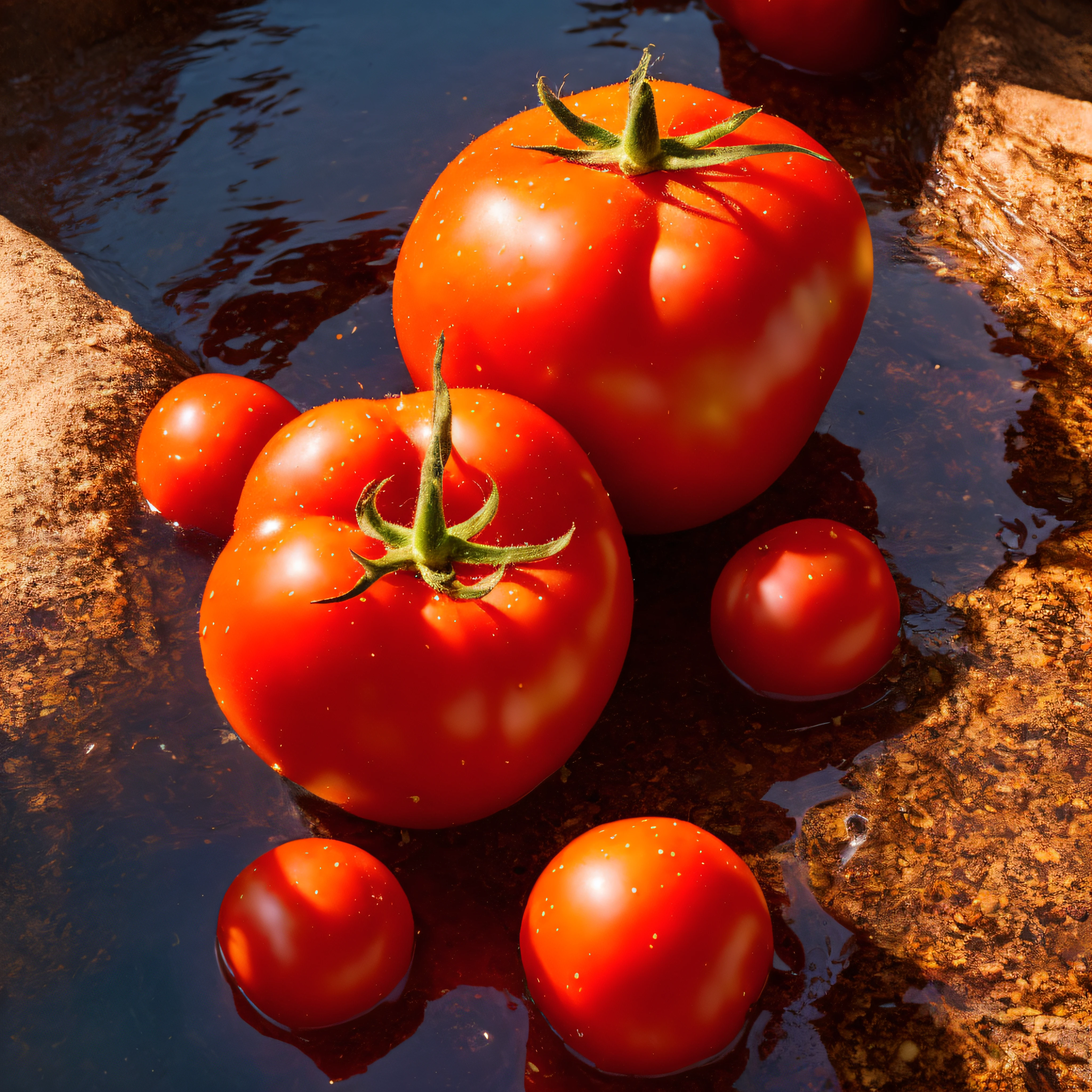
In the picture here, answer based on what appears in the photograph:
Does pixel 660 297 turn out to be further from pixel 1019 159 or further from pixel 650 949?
pixel 1019 159

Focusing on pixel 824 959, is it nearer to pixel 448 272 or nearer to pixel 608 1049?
pixel 608 1049

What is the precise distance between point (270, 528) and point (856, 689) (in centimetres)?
58

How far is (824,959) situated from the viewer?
838mm

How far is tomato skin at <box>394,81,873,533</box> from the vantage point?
95 centimetres

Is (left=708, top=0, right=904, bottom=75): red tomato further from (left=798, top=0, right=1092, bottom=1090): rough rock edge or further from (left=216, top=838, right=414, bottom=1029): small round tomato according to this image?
(left=216, top=838, right=414, bottom=1029): small round tomato

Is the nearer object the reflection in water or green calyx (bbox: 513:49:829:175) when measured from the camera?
the reflection in water

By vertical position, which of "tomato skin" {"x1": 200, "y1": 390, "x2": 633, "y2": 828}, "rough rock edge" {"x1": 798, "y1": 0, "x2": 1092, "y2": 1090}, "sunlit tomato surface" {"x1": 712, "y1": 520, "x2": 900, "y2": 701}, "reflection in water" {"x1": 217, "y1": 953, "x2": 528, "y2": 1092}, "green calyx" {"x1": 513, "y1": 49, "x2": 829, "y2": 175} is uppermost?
"green calyx" {"x1": 513, "y1": 49, "x2": 829, "y2": 175}

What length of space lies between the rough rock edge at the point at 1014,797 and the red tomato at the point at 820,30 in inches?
16.1

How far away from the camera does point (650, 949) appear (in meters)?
0.74

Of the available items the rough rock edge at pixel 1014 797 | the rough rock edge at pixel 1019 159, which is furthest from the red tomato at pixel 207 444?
the rough rock edge at pixel 1019 159

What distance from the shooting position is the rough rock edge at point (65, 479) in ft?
3.37

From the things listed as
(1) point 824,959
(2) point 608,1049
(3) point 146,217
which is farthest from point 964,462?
(3) point 146,217

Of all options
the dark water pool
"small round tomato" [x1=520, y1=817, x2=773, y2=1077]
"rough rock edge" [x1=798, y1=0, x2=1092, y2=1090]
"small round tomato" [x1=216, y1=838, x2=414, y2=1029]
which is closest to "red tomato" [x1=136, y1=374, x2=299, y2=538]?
the dark water pool

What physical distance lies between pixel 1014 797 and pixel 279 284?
1046mm
